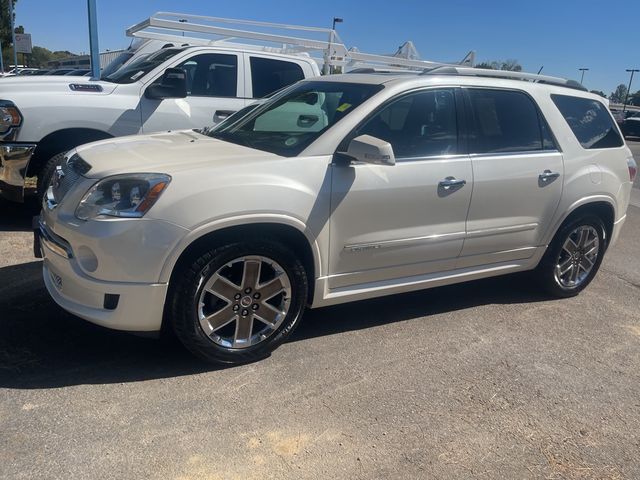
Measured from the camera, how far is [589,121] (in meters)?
4.95

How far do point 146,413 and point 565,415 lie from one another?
2.28 metres

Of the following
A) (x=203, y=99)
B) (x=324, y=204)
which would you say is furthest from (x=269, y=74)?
(x=324, y=204)

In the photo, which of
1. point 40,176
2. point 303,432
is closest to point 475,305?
point 303,432

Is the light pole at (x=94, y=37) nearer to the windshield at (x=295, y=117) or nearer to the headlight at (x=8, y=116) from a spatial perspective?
the headlight at (x=8, y=116)

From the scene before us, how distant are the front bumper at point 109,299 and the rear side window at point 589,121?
11.7 feet

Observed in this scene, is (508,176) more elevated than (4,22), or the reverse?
(4,22)

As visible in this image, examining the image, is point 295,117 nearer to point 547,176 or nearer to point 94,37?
point 547,176

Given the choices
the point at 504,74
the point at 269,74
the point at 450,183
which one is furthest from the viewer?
the point at 269,74

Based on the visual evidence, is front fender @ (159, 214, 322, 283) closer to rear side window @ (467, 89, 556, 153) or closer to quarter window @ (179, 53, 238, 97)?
rear side window @ (467, 89, 556, 153)

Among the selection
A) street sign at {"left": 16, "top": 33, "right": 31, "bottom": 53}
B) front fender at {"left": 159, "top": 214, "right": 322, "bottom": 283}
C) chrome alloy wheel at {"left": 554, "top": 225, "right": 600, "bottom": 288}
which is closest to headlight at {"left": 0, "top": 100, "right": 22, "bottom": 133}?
front fender at {"left": 159, "top": 214, "right": 322, "bottom": 283}

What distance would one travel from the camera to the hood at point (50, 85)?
18.9 feet

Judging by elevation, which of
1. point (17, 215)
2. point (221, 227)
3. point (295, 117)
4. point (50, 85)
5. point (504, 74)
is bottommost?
point (17, 215)

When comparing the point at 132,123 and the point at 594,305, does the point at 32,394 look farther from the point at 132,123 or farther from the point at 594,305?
Result: the point at 594,305

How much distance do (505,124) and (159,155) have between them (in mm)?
2572
